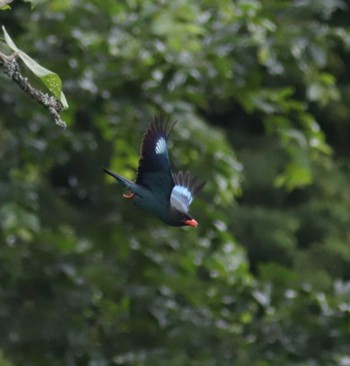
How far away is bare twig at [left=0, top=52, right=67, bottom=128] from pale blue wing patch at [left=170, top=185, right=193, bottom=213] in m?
0.34

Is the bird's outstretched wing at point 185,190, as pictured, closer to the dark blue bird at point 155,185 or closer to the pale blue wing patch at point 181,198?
the pale blue wing patch at point 181,198

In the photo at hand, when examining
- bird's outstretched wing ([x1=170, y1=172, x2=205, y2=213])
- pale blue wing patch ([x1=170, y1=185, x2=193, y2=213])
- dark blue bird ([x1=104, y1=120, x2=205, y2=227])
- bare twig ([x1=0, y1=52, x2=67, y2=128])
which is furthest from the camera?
bird's outstretched wing ([x1=170, y1=172, x2=205, y2=213])

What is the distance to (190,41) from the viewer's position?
13.3 feet

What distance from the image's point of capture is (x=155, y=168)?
6.35ft

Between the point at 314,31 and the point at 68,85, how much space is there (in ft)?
2.94

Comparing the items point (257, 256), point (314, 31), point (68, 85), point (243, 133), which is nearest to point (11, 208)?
point (68, 85)

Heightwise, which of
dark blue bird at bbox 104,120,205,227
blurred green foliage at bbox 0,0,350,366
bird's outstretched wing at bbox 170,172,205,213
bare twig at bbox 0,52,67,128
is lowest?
blurred green foliage at bbox 0,0,350,366

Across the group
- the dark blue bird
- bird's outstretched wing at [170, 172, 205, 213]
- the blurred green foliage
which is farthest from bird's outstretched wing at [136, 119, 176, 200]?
the blurred green foliage

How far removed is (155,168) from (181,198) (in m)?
0.35

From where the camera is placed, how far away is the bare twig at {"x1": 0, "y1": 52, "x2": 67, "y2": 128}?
1.70 meters

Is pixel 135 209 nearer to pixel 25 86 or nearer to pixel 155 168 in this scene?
pixel 155 168

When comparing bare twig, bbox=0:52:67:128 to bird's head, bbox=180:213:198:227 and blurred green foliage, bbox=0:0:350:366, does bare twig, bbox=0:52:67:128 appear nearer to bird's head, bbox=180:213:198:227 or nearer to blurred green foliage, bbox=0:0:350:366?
bird's head, bbox=180:213:198:227

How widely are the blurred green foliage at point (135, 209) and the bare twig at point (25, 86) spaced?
1958 millimetres

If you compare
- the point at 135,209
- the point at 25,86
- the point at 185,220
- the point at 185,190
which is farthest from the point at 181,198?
the point at 135,209
